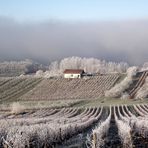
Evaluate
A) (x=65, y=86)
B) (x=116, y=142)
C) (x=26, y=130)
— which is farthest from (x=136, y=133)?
(x=65, y=86)

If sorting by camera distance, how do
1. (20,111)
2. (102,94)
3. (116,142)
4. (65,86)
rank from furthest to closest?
(65,86), (102,94), (20,111), (116,142)

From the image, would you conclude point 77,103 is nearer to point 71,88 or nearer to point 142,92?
point 142,92

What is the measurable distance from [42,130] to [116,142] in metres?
5.84

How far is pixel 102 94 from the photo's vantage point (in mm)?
93688

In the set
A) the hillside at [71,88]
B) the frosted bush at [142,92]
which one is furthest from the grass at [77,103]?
the hillside at [71,88]

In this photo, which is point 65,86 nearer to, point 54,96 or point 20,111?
point 54,96

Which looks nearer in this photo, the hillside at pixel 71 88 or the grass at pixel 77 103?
the grass at pixel 77 103

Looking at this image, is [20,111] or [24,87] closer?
[20,111]

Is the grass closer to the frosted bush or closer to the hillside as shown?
the frosted bush

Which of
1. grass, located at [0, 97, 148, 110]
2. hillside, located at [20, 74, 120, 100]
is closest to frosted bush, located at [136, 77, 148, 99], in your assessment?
grass, located at [0, 97, 148, 110]

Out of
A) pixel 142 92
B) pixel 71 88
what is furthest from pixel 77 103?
pixel 71 88

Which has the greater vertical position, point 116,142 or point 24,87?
point 24,87

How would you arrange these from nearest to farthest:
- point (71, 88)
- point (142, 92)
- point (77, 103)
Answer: point (77, 103) → point (142, 92) → point (71, 88)

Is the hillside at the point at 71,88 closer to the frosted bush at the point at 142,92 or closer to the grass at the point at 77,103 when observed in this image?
the grass at the point at 77,103
